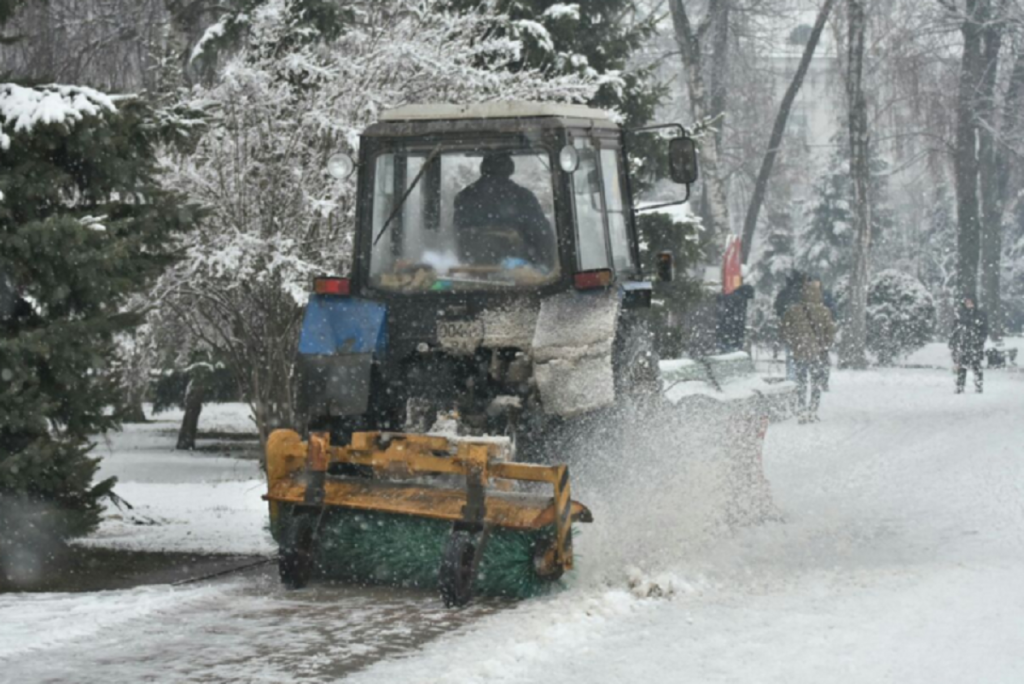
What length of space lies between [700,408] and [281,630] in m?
3.67

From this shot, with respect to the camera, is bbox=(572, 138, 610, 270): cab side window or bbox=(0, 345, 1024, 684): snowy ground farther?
bbox=(572, 138, 610, 270): cab side window

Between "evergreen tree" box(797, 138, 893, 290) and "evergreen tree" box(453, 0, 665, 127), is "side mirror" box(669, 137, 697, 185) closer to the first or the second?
"evergreen tree" box(453, 0, 665, 127)

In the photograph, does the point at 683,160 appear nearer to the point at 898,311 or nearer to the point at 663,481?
the point at 663,481

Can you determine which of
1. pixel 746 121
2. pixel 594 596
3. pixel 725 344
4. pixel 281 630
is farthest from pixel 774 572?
pixel 746 121

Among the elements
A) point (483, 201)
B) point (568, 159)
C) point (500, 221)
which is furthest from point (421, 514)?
point (568, 159)

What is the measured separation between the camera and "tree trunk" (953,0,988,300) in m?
31.1

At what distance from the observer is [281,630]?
6.66 meters

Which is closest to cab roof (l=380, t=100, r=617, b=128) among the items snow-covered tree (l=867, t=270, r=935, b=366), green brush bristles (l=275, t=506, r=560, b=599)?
green brush bristles (l=275, t=506, r=560, b=599)

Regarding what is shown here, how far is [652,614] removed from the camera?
6754 millimetres

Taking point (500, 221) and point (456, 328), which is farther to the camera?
point (500, 221)

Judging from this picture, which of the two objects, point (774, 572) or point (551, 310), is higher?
point (551, 310)

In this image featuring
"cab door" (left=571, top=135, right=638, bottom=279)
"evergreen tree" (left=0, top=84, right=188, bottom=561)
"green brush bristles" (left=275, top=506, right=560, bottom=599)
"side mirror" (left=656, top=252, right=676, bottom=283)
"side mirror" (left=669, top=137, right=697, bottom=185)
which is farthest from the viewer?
"side mirror" (left=656, top=252, right=676, bottom=283)

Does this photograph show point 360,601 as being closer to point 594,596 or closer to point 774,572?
point 594,596

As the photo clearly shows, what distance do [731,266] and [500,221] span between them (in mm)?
14500
